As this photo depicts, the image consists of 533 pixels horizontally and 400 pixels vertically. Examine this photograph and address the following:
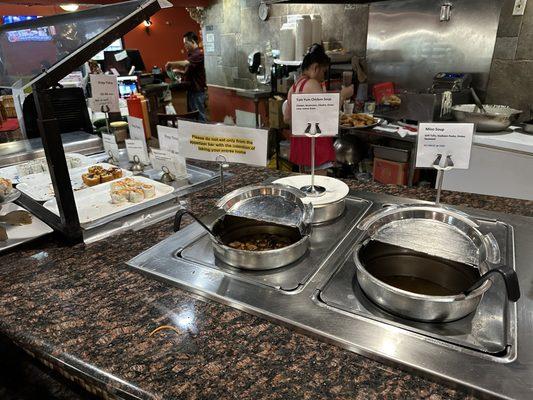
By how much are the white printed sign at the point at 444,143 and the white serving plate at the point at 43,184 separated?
128cm

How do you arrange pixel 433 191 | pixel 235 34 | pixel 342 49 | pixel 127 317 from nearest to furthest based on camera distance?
pixel 127 317 < pixel 433 191 < pixel 342 49 < pixel 235 34

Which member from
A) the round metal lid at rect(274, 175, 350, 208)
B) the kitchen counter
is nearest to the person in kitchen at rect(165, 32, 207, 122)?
the kitchen counter

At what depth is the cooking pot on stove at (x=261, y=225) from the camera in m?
0.99

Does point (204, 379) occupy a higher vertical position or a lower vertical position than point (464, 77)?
lower

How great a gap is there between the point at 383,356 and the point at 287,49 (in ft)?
14.5

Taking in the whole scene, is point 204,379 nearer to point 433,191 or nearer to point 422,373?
point 422,373

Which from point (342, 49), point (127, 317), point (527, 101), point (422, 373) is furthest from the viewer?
point (342, 49)

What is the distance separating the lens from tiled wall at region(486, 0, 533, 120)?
9.57ft

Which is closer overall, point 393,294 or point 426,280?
point 393,294

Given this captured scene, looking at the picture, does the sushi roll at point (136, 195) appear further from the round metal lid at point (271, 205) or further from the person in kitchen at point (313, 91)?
the person in kitchen at point (313, 91)

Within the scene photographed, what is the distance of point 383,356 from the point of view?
727 mm

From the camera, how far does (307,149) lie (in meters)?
3.51

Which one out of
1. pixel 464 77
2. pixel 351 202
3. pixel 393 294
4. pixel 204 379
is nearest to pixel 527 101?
pixel 464 77

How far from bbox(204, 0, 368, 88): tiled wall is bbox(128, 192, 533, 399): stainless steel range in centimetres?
355
